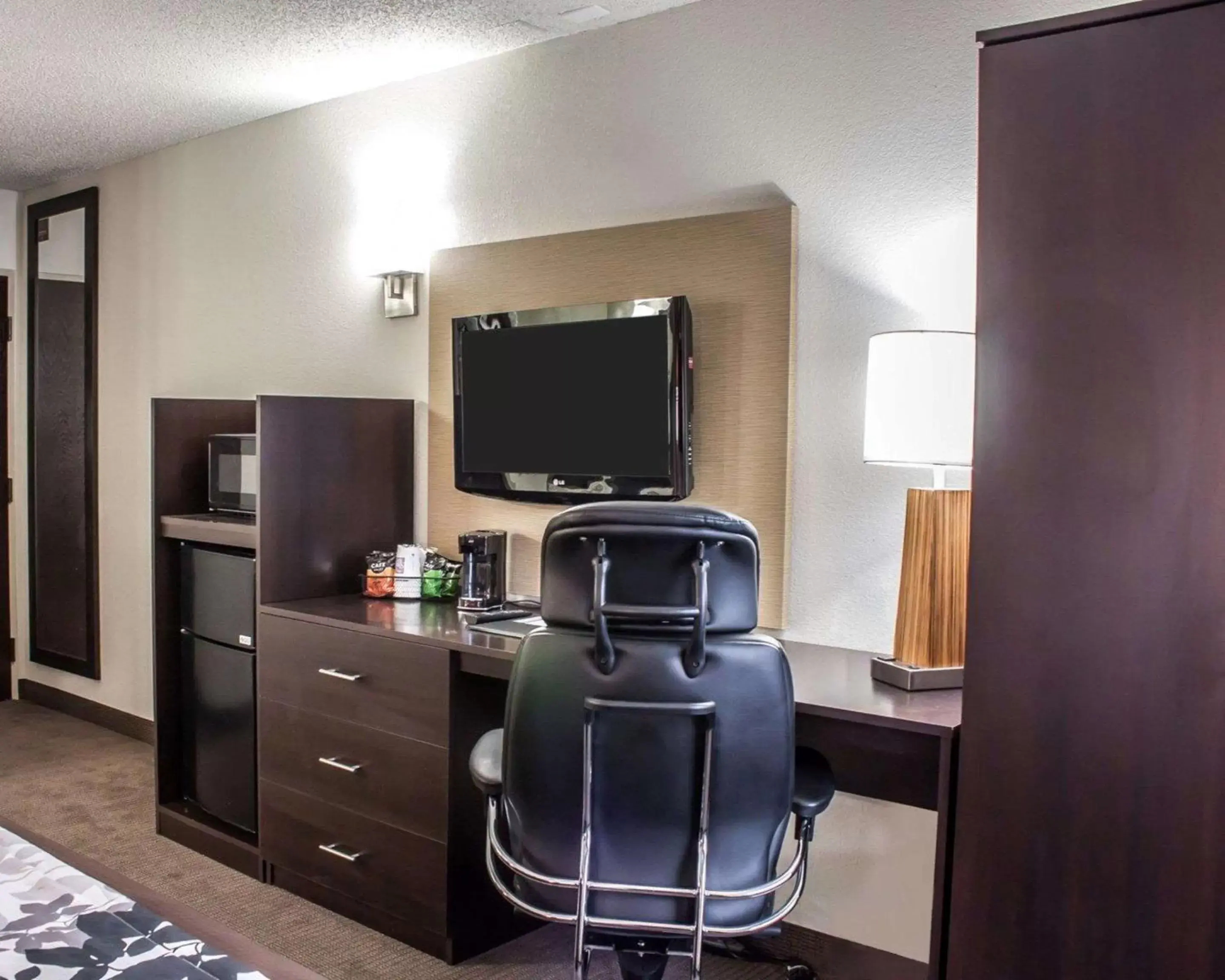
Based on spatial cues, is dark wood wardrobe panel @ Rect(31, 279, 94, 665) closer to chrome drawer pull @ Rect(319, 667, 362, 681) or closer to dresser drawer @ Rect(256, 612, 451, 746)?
dresser drawer @ Rect(256, 612, 451, 746)

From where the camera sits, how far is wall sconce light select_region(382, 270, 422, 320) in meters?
3.58

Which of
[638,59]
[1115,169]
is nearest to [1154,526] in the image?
[1115,169]

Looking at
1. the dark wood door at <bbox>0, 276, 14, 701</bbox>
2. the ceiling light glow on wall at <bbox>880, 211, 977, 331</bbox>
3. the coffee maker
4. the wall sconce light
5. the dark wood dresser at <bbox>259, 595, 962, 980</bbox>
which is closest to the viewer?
the ceiling light glow on wall at <bbox>880, 211, 977, 331</bbox>

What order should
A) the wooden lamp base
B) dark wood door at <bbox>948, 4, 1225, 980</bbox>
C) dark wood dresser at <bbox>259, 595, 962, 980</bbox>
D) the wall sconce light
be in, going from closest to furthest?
dark wood door at <bbox>948, 4, 1225, 980</bbox> → the wooden lamp base → dark wood dresser at <bbox>259, 595, 962, 980</bbox> → the wall sconce light

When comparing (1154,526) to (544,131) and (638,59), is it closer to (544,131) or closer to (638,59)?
(638,59)

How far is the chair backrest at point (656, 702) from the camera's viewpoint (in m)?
1.84

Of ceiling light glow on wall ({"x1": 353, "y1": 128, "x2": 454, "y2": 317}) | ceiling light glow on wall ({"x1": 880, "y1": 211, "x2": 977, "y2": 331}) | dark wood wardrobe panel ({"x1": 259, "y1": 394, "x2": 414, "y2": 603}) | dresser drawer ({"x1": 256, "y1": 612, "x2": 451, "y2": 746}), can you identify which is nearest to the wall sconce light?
ceiling light glow on wall ({"x1": 353, "y1": 128, "x2": 454, "y2": 317})

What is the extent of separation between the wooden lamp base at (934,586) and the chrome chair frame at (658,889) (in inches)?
17.3

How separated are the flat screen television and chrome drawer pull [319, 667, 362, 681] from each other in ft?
2.25

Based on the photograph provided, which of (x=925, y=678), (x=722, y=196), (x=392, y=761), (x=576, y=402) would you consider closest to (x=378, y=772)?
(x=392, y=761)

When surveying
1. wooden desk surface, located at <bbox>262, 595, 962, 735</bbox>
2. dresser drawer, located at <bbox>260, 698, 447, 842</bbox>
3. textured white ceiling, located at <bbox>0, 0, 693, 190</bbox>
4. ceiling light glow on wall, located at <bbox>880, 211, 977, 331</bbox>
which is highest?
textured white ceiling, located at <bbox>0, 0, 693, 190</bbox>

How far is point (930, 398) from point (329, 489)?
1882 mm

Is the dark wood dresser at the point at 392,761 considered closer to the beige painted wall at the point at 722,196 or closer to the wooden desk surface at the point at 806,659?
the wooden desk surface at the point at 806,659

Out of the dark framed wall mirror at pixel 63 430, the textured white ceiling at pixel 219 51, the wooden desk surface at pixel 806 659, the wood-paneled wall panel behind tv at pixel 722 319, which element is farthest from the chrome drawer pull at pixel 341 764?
the dark framed wall mirror at pixel 63 430
